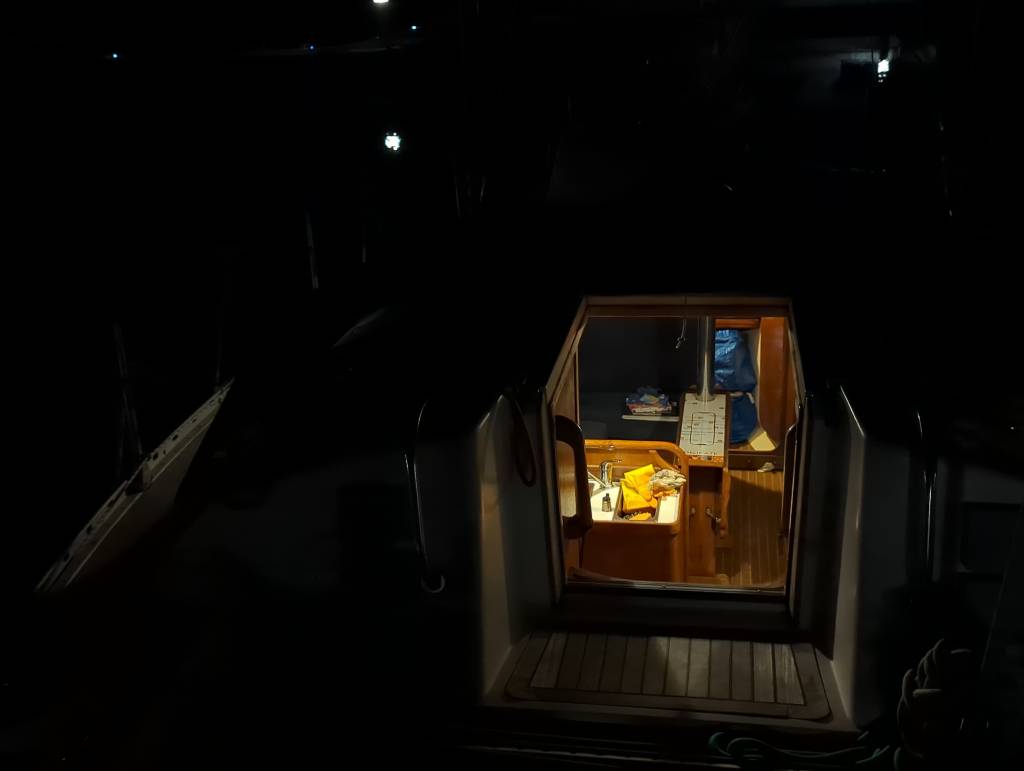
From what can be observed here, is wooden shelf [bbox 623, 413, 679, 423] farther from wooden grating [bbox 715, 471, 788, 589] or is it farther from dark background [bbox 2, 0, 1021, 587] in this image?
dark background [bbox 2, 0, 1021, 587]

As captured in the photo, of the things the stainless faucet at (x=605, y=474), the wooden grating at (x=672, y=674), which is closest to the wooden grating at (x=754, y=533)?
the stainless faucet at (x=605, y=474)

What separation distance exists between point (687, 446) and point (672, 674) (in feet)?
11.9

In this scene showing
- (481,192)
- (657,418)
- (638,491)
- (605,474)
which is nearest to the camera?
(638,491)

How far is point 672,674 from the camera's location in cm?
247

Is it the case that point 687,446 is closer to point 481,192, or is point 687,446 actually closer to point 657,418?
point 657,418

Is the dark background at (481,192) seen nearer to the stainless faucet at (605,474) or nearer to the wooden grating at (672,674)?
the wooden grating at (672,674)

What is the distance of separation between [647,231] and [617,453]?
167cm

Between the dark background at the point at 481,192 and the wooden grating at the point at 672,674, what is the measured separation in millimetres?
1037

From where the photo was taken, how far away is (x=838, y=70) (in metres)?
7.62

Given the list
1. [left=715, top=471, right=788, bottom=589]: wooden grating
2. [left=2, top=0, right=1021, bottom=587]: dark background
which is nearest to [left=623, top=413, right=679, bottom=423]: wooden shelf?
[left=715, top=471, right=788, bottom=589]: wooden grating

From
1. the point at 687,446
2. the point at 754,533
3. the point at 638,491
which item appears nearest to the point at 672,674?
the point at 638,491

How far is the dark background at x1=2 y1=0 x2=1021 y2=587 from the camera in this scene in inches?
167

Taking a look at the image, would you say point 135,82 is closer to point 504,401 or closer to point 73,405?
point 73,405

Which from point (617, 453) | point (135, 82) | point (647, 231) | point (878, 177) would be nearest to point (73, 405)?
point (135, 82)
